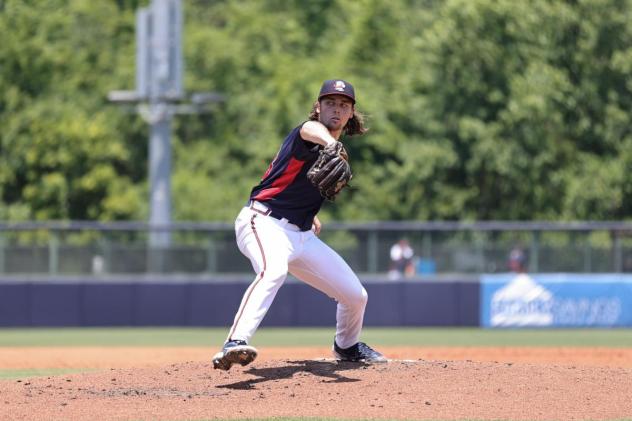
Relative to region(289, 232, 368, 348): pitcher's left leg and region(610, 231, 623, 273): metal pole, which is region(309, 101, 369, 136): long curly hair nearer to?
region(289, 232, 368, 348): pitcher's left leg

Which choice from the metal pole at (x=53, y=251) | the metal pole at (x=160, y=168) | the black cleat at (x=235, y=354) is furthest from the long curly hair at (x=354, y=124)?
the metal pole at (x=160, y=168)

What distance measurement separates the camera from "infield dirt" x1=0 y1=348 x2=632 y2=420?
232 inches

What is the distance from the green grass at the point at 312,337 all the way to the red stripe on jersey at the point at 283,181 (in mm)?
6802

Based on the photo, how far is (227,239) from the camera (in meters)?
17.7

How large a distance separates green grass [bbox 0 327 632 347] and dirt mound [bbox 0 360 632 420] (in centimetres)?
629

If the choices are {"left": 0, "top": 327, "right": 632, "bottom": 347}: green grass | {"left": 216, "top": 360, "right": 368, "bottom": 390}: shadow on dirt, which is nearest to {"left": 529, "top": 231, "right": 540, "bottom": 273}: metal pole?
{"left": 0, "top": 327, "right": 632, "bottom": 347}: green grass

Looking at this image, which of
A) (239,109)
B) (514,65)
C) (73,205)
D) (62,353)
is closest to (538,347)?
(62,353)

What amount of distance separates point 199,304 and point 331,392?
11.5 metres

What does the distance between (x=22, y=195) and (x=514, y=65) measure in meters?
12.6

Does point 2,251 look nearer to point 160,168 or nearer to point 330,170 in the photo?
point 160,168

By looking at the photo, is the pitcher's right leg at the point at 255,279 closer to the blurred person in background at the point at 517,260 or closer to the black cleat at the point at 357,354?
the black cleat at the point at 357,354

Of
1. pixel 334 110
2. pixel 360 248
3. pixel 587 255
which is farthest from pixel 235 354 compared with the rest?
pixel 587 255

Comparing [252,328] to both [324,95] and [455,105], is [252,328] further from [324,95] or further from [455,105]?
[455,105]

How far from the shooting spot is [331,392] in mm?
6340
